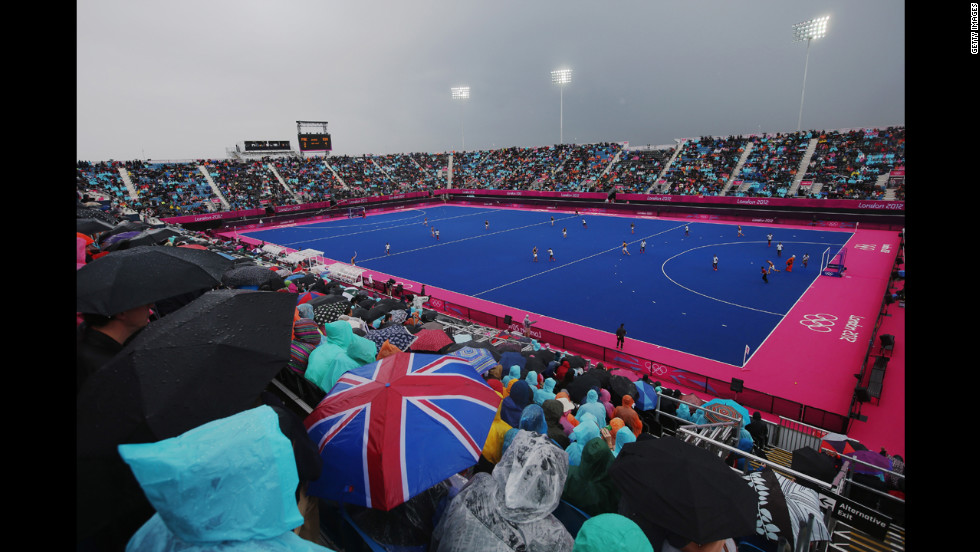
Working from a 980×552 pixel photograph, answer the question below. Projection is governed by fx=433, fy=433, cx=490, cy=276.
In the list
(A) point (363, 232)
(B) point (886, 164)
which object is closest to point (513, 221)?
(A) point (363, 232)

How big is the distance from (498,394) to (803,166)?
182ft

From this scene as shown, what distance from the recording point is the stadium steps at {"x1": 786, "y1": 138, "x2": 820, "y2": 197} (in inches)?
1770

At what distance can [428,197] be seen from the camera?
66.8 metres

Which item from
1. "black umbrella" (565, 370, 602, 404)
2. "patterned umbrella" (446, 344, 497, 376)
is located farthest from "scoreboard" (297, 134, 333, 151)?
"black umbrella" (565, 370, 602, 404)

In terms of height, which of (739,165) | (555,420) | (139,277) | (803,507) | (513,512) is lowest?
(803,507)

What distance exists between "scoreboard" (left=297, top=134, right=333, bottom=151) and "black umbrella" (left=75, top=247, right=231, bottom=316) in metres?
70.2

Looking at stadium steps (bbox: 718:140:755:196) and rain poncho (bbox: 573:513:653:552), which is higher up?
stadium steps (bbox: 718:140:755:196)

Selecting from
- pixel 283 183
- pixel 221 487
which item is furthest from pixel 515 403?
pixel 283 183

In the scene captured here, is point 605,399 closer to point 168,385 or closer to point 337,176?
point 168,385

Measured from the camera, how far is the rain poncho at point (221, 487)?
1.88 meters

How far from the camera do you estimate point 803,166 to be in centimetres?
4716

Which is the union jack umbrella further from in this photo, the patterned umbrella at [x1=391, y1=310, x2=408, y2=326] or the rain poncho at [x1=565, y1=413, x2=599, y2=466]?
the patterned umbrella at [x1=391, y1=310, x2=408, y2=326]
